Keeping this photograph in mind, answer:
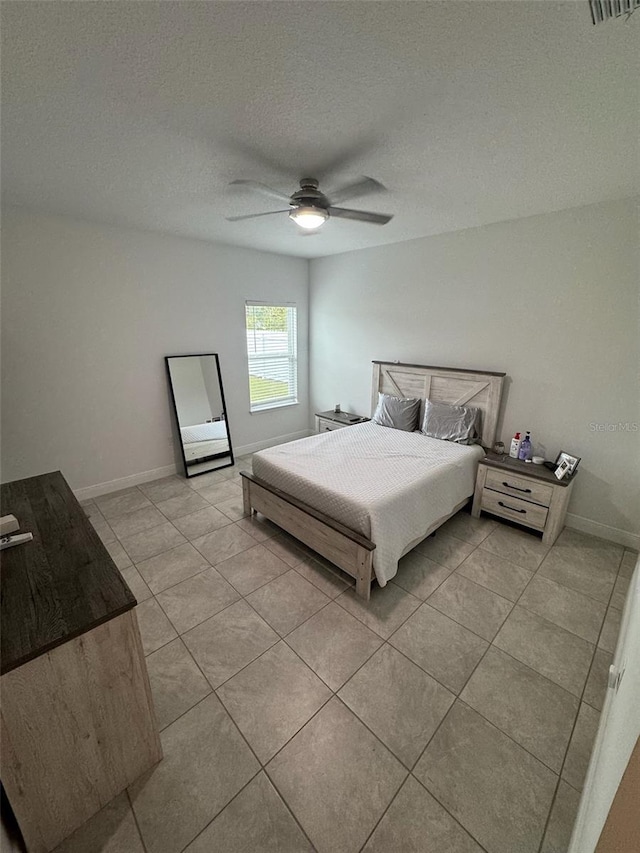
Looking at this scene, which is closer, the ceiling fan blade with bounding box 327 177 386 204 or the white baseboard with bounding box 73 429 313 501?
the ceiling fan blade with bounding box 327 177 386 204

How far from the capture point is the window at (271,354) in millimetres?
4605

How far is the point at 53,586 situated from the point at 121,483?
111 inches

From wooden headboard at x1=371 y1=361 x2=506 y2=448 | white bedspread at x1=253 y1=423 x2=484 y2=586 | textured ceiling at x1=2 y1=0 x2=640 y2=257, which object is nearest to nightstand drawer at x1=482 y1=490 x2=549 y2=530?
white bedspread at x1=253 y1=423 x2=484 y2=586

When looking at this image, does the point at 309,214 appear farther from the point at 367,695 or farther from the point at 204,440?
the point at 204,440

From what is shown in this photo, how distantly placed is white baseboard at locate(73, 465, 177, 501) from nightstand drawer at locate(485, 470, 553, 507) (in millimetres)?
3513

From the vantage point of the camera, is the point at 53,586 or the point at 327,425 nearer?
the point at 53,586

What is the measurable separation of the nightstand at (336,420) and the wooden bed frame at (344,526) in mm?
338

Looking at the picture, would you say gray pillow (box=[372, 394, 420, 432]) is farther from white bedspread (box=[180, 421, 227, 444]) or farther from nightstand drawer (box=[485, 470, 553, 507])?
white bedspread (box=[180, 421, 227, 444])

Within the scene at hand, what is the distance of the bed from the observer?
162 inches

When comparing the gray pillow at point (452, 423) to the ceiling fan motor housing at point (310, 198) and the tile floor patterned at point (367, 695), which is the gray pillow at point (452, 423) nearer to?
the tile floor patterned at point (367, 695)

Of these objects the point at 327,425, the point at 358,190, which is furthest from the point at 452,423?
the point at 358,190

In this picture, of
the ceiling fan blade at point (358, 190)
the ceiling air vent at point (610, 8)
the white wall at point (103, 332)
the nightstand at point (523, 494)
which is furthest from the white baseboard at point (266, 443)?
the ceiling air vent at point (610, 8)

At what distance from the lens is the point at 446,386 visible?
12.1 ft

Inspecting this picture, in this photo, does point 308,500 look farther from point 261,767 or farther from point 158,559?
point 261,767
